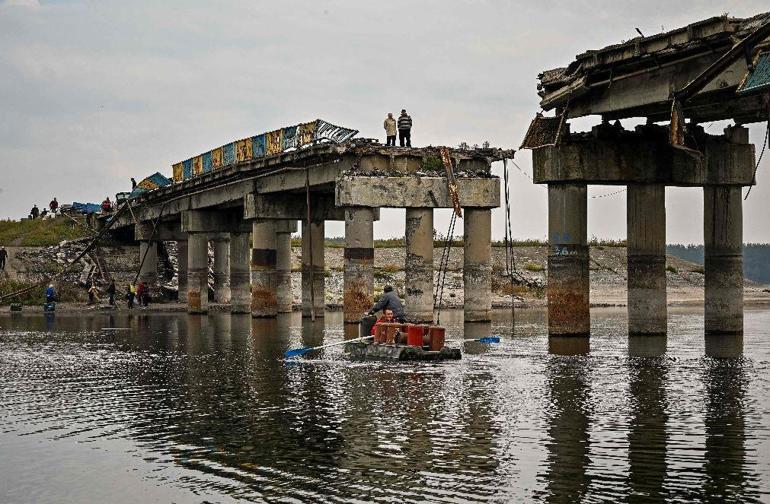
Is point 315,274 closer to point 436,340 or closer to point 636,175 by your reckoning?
point 636,175

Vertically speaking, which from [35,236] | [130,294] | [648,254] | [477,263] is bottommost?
[130,294]

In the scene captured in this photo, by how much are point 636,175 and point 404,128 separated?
48.4 ft

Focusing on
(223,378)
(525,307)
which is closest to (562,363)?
(223,378)

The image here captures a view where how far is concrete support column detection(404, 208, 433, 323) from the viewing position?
53781 mm

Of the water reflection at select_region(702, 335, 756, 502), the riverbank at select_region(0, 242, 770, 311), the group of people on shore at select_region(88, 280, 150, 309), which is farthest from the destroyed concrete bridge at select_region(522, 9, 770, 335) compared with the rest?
the group of people on shore at select_region(88, 280, 150, 309)

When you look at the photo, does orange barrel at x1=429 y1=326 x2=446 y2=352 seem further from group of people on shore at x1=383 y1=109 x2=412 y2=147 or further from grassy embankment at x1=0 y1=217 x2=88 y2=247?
grassy embankment at x1=0 y1=217 x2=88 y2=247

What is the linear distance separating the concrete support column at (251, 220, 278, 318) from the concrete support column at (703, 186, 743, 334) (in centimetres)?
3012

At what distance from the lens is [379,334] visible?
126 feet

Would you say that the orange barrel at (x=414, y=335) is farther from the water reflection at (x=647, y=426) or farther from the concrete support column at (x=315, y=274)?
the concrete support column at (x=315, y=274)

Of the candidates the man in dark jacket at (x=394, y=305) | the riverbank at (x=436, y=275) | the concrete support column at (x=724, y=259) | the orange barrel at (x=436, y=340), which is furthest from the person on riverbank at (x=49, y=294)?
the concrete support column at (x=724, y=259)

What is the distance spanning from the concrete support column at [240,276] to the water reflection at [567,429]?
41900mm

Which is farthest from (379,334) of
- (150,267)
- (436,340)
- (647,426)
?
(150,267)

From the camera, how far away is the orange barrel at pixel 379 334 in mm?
38219

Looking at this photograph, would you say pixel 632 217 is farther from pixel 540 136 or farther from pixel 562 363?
pixel 562 363
